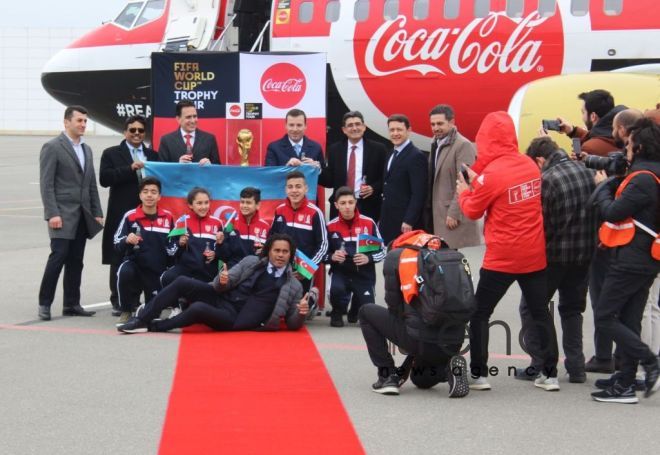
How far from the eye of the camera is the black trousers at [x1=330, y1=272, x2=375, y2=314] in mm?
10320

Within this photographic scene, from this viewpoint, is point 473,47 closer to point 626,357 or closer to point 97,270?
point 97,270

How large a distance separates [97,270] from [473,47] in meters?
6.93

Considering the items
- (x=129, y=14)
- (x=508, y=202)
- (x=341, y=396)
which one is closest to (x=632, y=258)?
(x=508, y=202)

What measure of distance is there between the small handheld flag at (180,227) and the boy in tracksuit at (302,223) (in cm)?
74

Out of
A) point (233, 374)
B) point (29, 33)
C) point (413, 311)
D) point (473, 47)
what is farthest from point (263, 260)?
point (29, 33)

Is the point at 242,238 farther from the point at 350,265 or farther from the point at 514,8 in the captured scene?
the point at 514,8

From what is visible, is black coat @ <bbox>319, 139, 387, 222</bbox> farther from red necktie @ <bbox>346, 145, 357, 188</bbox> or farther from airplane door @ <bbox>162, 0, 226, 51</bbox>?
airplane door @ <bbox>162, 0, 226, 51</bbox>

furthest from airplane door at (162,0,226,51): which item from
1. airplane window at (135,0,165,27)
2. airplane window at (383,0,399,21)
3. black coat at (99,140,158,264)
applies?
black coat at (99,140,158,264)

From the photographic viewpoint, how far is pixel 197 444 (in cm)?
632

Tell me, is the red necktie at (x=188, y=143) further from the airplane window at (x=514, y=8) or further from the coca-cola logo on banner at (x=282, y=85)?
the airplane window at (x=514, y=8)

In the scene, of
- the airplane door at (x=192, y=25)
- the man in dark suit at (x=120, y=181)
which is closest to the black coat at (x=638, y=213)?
the man in dark suit at (x=120, y=181)

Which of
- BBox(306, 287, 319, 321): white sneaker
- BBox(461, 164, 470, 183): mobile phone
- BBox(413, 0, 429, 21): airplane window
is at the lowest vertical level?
BBox(306, 287, 319, 321): white sneaker

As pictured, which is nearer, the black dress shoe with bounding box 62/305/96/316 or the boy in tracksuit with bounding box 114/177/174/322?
the boy in tracksuit with bounding box 114/177/174/322

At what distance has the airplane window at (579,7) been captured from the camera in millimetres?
17500
